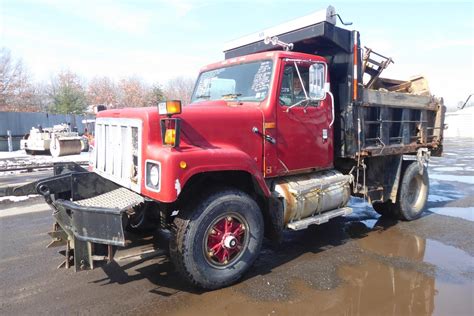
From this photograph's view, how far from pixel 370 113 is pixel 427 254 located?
2.23 meters

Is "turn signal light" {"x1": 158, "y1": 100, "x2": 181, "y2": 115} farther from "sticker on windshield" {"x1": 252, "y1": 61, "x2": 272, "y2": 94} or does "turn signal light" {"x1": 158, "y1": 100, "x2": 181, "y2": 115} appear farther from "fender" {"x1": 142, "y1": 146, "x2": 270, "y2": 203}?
"sticker on windshield" {"x1": 252, "y1": 61, "x2": 272, "y2": 94}

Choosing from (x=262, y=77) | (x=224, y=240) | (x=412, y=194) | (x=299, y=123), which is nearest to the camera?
(x=224, y=240)

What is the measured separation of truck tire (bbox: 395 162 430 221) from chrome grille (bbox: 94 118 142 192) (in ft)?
15.6

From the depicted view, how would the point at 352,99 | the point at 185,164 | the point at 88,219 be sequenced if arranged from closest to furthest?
the point at 88,219
the point at 185,164
the point at 352,99

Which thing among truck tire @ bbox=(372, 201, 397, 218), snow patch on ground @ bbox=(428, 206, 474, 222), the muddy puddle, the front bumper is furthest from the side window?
snow patch on ground @ bbox=(428, 206, 474, 222)

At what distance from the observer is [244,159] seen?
13.3 ft

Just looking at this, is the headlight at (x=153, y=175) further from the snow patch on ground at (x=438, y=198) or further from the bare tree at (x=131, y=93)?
the bare tree at (x=131, y=93)

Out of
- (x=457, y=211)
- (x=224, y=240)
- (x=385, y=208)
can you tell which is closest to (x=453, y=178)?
(x=457, y=211)

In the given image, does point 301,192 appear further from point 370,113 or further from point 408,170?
point 408,170

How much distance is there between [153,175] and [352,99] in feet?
10.7

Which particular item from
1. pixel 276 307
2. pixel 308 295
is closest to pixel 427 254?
pixel 308 295

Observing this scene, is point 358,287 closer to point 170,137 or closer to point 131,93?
point 170,137

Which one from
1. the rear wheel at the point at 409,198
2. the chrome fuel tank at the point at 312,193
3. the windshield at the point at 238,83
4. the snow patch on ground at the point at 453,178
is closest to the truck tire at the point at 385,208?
the rear wheel at the point at 409,198

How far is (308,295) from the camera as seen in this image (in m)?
3.83
